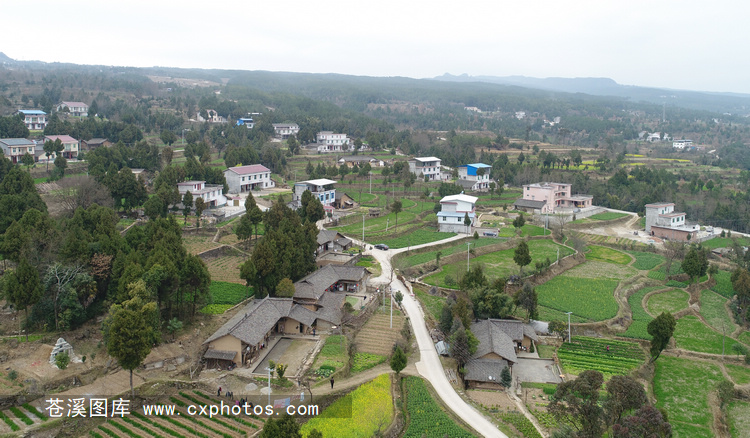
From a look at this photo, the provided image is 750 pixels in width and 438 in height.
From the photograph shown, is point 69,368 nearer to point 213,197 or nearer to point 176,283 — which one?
point 176,283

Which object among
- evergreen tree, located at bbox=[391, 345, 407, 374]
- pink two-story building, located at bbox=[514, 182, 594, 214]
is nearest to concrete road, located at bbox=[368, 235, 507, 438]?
evergreen tree, located at bbox=[391, 345, 407, 374]

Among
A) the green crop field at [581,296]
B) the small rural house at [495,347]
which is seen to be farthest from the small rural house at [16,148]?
the green crop field at [581,296]

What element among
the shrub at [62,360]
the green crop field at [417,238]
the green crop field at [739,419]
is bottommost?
the green crop field at [739,419]

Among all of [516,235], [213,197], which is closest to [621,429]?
[516,235]

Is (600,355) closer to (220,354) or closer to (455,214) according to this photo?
(220,354)

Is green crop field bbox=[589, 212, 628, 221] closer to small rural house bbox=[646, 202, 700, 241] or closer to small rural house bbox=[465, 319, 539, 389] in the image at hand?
small rural house bbox=[646, 202, 700, 241]

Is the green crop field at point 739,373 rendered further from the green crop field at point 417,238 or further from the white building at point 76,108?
the white building at point 76,108

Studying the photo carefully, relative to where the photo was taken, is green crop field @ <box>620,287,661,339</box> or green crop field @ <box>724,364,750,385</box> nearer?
green crop field @ <box>724,364,750,385</box>
